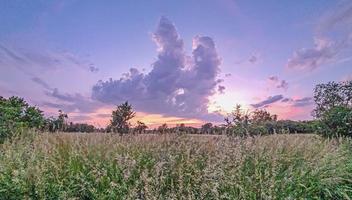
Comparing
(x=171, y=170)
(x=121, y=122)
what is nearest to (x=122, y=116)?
(x=121, y=122)

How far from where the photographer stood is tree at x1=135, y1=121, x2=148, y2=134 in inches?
410

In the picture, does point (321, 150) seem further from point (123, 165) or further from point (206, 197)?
point (123, 165)

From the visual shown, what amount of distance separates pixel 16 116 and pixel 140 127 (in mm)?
5271

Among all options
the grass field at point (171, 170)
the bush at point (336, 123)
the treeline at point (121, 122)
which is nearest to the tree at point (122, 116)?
the treeline at point (121, 122)

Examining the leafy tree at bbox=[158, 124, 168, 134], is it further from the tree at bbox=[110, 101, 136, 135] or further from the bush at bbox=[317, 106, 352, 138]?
the bush at bbox=[317, 106, 352, 138]

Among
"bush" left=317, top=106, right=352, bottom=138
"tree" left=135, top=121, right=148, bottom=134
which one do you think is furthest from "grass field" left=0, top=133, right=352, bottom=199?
"bush" left=317, top=106, right=352, bottom=138

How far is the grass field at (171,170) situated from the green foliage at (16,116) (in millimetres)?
3548

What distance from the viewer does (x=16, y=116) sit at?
13867 mm

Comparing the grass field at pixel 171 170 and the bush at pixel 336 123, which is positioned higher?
the bush at pixel 336 123

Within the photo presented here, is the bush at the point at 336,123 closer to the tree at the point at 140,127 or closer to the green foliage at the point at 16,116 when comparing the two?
the tree at the point at 140,127

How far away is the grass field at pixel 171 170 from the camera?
654 centimetres

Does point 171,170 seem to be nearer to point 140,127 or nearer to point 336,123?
point 140,127

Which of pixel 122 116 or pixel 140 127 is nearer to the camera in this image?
pixel 140 127

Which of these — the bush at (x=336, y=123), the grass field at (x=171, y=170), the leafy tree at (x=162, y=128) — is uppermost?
the bush at (x=336, y=123)
